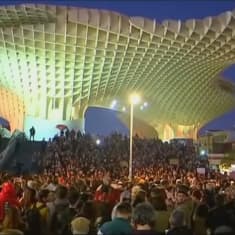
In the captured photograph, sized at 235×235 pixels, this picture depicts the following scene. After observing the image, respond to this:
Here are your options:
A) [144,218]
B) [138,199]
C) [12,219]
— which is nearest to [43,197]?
[12,219]

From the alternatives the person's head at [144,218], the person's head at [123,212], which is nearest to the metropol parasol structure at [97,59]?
the person's head at [123,212]

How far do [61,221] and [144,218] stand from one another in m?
2.08

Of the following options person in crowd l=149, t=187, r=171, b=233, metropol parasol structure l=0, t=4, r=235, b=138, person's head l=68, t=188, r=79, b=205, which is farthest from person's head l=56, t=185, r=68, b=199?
metropol parasol structure l=0, t=4, r=235, b=138

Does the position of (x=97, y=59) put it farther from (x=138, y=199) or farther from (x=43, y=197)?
(x=138, y=199)

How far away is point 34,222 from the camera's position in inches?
321

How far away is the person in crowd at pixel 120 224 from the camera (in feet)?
21.6

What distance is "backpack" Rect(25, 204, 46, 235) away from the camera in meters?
8.09

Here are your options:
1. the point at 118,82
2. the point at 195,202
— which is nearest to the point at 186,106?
the point at 118,82

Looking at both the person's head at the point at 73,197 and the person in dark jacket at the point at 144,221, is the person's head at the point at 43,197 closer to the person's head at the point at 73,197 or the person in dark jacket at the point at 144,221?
the person's head at the point at 73,197

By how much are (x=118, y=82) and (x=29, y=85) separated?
9010 millimetres

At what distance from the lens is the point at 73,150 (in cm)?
3812

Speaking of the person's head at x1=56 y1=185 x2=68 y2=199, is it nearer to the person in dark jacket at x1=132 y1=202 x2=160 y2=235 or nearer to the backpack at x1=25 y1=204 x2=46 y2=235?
the backpack at x1=25 y1=204 x2=46 y2=235

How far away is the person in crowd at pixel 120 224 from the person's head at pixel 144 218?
166 millimetres

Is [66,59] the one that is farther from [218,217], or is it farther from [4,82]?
[218,217]
